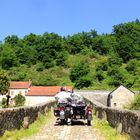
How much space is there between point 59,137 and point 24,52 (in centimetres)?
12581

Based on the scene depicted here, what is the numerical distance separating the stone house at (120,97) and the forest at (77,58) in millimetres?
38611

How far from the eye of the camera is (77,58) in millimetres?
149000

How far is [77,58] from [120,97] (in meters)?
75.6

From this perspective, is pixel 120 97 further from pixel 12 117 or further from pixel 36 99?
pixel 12 117

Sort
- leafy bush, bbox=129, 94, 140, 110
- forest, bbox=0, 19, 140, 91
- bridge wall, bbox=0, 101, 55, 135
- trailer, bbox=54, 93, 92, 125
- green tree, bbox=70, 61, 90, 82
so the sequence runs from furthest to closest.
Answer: green tree, bbox=70, 61, 90, 82
forest, bbox=0, 19, 140, 91
leafy bush, bbox=129, 94, 140, 110
trailer, bbox=54, 93, 92, 125
bridge wall, bbox=0, 101, 55, 135

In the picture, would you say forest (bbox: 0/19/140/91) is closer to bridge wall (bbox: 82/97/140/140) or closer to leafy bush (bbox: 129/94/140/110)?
leafy bush (bbox: 129/94/140/110)

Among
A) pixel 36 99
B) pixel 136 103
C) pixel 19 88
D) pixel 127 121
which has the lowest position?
pixel 136 103

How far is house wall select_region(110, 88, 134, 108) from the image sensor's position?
72875 millimetres

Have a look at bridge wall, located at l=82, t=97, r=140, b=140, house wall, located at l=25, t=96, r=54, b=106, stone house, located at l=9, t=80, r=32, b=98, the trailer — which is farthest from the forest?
bridge wall, located at l=82, t=97, r=140, b=140

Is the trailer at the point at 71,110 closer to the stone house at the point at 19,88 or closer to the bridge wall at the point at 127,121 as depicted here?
the bridge wall at the point at 127,121

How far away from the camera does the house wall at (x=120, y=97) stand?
239 feet

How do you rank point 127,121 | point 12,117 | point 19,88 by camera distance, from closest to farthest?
1. point 127,121
2. point 12,117
3. point 19,88

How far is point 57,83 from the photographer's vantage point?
117938 mm

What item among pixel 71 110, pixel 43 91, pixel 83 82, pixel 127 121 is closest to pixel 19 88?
pixel 43 91
